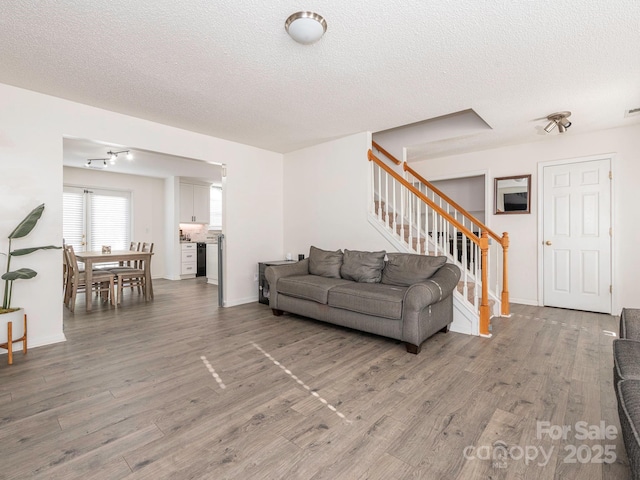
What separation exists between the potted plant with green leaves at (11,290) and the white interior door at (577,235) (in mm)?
6233

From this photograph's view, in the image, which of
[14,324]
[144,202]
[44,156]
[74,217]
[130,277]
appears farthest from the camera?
[144,202]

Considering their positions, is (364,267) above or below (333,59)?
below

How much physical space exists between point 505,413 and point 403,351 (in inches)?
42.9

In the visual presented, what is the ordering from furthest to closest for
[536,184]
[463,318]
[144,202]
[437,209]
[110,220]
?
[144,202] → [110,220] → [536,184] → [437,209] → [463,318]

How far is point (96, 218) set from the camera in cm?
693

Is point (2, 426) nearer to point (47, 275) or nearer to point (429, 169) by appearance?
point (47, 275)

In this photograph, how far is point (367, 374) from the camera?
249cm

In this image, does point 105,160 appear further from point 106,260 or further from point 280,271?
point 280,271

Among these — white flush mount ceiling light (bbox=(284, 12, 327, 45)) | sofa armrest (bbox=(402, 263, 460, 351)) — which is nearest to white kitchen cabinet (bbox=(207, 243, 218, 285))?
sofa armrest (bbox=(402, 263, 460, 351))

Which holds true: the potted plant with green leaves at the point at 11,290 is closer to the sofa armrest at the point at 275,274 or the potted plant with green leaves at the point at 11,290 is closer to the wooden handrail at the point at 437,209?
the sofa armrest at the point at 275,274

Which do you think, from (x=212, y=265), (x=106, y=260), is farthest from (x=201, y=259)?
(x=106, y=260)

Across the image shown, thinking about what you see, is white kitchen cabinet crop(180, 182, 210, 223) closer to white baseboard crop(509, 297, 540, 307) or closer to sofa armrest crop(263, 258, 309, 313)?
sofa armrest crop(263, 258, 309, 313)

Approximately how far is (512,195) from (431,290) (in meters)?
3.06

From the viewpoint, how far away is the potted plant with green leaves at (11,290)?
2.70 m
